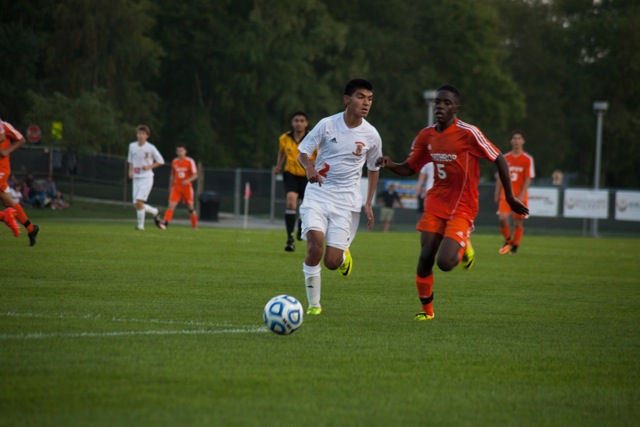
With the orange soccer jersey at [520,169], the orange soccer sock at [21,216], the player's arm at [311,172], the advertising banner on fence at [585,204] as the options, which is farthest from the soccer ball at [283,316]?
the advertising banner on fence at [585,204]

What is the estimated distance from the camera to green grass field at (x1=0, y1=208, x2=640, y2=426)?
6051 mm

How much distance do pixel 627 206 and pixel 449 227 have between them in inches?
1321

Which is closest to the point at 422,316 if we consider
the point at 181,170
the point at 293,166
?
the point at 293,166

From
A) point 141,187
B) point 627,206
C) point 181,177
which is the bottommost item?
point 627,206

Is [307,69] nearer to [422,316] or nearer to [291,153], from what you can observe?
[291,153]

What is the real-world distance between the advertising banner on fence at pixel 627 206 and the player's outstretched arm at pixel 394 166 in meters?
32.8

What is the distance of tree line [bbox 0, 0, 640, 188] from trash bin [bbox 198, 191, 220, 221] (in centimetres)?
724

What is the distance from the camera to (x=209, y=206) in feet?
138

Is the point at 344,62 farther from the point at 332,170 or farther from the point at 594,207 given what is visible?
the point at 332,170

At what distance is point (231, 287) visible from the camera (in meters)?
12.8

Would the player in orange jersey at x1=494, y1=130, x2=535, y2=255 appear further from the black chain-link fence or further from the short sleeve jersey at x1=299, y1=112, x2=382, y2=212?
the black chain-link fence

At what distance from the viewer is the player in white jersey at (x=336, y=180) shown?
10523mm

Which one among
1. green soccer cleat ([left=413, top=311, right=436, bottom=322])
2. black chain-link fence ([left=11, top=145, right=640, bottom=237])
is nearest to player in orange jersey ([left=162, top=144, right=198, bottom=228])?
black chain-link fence ([left=11, top=145, right=640, bottom=237])

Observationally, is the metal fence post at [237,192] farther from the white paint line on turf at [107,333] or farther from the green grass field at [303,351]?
the white paint line on turf at [107,333]
